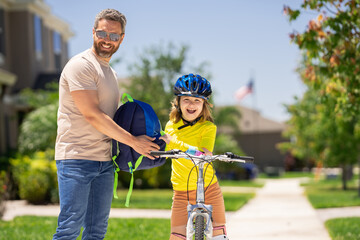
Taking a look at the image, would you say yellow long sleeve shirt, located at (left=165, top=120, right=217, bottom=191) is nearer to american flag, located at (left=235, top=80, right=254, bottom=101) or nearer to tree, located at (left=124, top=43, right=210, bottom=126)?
tree, located at (left=124, top=43, right=210, bottom=126)

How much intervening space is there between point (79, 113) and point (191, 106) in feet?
3.44

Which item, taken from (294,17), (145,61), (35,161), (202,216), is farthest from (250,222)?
(145,61)

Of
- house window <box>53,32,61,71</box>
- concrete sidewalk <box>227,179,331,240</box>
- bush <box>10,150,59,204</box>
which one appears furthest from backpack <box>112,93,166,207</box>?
house window <box>53,32,61,71</box>

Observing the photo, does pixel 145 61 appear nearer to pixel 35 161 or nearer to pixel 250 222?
pixel 35 161

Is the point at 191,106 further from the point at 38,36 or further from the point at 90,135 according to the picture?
the point at 38,36

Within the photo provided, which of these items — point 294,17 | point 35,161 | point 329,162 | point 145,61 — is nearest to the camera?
point 294,17

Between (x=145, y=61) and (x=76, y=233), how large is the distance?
18.2 m

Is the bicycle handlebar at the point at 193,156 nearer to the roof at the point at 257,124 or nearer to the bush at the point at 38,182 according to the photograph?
the bush at the point at 38,182

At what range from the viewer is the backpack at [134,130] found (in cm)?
408

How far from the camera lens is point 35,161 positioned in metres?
14.6

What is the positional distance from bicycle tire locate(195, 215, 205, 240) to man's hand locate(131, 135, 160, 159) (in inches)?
24.0

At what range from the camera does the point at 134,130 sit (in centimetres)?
409

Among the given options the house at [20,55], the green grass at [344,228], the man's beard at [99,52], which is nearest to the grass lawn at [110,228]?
the green grass at [344,228]

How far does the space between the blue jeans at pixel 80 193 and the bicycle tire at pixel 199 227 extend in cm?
81
